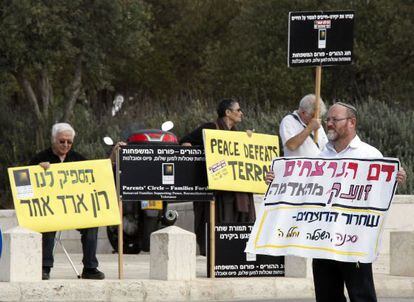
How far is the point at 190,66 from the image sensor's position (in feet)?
177

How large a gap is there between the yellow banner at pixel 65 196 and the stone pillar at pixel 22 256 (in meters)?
0.47

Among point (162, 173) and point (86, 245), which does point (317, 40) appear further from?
point (86, 245)

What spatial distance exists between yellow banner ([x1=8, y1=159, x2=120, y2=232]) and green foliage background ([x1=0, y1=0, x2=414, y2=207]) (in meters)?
6.69

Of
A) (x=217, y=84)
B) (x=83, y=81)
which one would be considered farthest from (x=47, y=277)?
(x=217, y=84)

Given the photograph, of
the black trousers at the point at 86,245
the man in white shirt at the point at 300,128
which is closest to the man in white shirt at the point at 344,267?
the man in white shirt at the point at 300,128

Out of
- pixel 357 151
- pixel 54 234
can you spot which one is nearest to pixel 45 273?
pixel 54 234

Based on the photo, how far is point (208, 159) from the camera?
1446cm

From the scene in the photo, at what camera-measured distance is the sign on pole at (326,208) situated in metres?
8.88

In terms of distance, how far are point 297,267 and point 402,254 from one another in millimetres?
1526

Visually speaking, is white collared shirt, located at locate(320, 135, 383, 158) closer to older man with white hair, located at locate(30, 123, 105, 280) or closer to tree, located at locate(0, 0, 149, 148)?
older man with white hair, located at locate(30, 123, 105, 280)

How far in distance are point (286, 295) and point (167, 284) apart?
138 cm

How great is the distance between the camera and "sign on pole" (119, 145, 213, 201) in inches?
562

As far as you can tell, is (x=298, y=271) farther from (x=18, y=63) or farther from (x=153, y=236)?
(x=18, y=63)

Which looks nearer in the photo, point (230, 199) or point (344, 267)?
point (344, 267)
